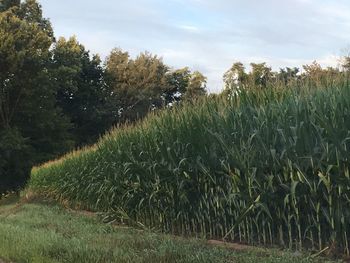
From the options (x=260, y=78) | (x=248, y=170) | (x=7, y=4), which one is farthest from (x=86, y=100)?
(x=248, y=170)

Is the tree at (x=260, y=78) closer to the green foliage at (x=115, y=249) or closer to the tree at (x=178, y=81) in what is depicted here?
the green foliage at (x=115, y=249)

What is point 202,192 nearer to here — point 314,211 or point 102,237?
point 102,237

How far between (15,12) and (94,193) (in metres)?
33.0

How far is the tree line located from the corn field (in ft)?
68.4

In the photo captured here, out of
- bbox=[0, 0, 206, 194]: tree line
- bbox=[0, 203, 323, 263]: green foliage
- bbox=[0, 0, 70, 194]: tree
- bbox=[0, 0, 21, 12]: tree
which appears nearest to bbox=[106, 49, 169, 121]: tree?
bbox=[0, 0, 206, 194]: tree line

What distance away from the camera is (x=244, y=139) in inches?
364

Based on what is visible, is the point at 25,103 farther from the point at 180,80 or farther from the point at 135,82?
the point at 180,80

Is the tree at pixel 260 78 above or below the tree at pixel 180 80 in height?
below

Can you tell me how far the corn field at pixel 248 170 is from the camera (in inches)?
308

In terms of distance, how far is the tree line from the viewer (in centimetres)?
4028

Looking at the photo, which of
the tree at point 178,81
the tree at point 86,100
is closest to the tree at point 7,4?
the tree at point 86,100

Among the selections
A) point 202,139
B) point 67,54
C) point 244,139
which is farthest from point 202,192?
point 67,54

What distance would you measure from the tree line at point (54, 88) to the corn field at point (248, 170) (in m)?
20.9

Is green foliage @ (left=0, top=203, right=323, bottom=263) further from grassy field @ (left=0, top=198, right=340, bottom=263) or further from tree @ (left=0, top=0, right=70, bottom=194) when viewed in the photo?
tree @ (left=0, top=0, right=70, bottom=194)
